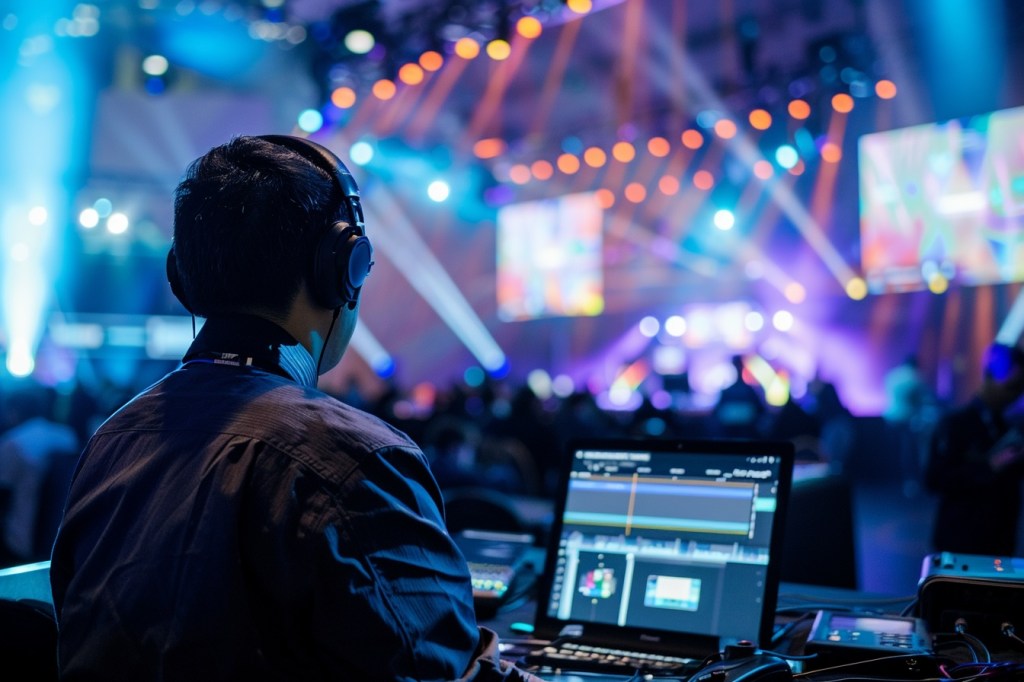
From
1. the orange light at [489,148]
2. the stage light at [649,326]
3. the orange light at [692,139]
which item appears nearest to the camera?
the orange light at [692,139]

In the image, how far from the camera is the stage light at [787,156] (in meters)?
10.6

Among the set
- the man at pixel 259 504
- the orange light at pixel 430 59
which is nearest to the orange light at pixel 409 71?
the orange light at pixel 430 59

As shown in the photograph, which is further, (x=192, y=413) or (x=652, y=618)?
(x=652, y=618)

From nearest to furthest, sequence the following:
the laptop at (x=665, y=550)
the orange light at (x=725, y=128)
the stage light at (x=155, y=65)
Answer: the laptop at (x=665, y=550) < the stage light at (x=155, y=65) < the orange light at (x=725, y=128)

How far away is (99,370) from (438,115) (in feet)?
19.8

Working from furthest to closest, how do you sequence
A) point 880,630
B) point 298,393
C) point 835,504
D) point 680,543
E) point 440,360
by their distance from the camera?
point 440,360 → point 835,504 → point 680,543 → point 880,630 → point 298,393

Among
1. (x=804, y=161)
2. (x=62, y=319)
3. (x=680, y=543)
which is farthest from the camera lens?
(x=62, y=319)

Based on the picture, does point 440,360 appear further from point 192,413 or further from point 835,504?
point 192,413

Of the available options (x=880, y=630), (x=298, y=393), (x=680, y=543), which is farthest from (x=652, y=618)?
(x=298, y=393)

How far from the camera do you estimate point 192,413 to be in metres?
0.99

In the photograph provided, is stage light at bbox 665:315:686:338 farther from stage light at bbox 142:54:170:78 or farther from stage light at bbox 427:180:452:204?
stage light at bbox 142:54:170:78

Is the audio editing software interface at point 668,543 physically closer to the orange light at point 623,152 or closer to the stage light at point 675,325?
the stage light at point 675,325

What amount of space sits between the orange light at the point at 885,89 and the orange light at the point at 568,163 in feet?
14.1

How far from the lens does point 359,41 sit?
27.9 feet
